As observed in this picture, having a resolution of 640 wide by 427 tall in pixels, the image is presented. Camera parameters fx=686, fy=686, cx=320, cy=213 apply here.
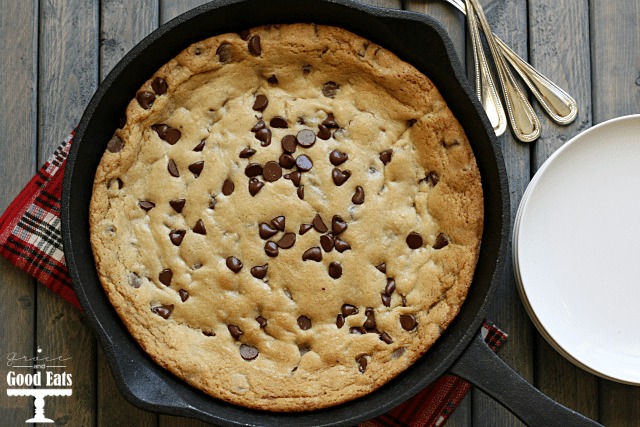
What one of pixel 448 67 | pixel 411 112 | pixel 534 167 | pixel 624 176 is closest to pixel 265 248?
pixel 411 112

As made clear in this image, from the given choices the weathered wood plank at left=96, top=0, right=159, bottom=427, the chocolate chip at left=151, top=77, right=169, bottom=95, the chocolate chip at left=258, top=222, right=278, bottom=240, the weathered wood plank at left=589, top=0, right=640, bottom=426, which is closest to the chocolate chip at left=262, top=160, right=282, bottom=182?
the chocolate chip at left=258, top=222, right=278, bottom=240

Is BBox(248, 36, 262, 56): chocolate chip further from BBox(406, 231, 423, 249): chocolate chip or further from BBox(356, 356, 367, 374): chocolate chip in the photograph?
BBox(356, 356, 367, 374): chocolate chip

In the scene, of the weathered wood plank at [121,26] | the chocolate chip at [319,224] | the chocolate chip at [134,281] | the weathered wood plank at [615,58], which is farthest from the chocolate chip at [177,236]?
the weathered wood plank at [615,58]

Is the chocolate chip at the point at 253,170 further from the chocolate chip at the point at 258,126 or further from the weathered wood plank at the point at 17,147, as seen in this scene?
the weathered wood plank at the point at 17,147

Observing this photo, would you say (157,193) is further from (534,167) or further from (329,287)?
(534,167)

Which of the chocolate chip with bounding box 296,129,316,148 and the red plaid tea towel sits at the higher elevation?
the chocolate chip with bounding box 296,129,316,148

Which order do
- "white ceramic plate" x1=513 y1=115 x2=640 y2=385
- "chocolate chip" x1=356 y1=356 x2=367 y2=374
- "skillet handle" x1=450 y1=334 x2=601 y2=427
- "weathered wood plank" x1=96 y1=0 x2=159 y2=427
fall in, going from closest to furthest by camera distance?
"skillet handle" x1=450 y1=334 x2=601 y2=427, "chocolate chip" x1=356 y1=356 x2=367 y2=374, "white ceramic plate" x1=513 y1=115 x2=640 y2=385, "weathered wood plank" x1=96 y1=0 x2=159 y2=427

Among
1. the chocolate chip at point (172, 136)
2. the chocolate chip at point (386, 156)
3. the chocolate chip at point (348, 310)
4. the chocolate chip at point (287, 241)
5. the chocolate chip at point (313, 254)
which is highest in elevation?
the chocolate chip at point (172, 136)
